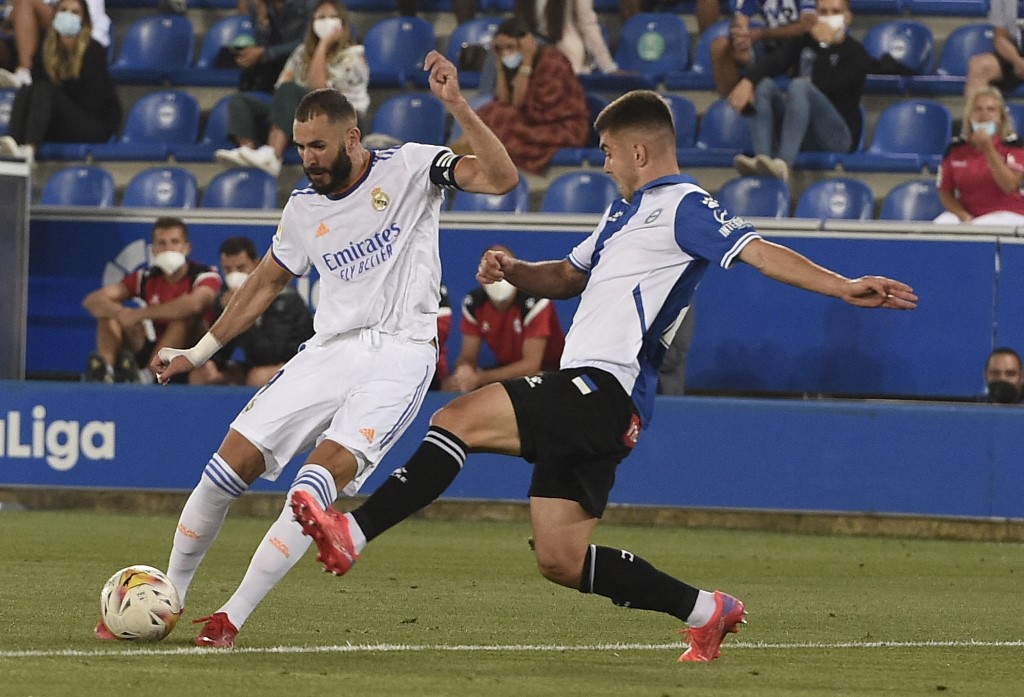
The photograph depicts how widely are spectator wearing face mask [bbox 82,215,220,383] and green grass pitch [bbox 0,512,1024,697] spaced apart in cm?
163

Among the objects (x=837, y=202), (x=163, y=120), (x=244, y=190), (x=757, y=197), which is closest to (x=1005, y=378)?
(x=837, y=202)

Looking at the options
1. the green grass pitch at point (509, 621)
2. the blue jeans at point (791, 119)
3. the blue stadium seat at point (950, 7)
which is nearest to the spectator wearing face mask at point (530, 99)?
the blue jeans at point (791, 119)

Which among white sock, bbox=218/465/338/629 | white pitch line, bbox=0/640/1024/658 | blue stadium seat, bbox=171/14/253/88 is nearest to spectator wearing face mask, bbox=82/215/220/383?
blue stadium seat, bbox=171/14/253/88

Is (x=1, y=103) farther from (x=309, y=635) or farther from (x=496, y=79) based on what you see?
(x=309, y=635)

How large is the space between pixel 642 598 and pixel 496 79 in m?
9.41

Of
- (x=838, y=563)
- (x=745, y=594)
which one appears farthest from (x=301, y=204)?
(x=838, y=563)

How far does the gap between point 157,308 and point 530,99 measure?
Result: 140 inches

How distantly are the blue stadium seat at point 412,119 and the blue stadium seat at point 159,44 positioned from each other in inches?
108

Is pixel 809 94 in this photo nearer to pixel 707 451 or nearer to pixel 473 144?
pixel 707 451

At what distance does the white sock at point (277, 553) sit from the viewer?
6.18m

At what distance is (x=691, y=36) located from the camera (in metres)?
17.0

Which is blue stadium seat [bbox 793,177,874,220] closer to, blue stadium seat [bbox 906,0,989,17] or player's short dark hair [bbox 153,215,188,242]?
blue stadium seat [bbox 906,0,989,17]

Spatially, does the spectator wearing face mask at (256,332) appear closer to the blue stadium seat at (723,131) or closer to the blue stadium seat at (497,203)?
the blue stadium seat at (497,203)

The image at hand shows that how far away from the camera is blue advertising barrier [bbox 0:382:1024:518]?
12008 mm
